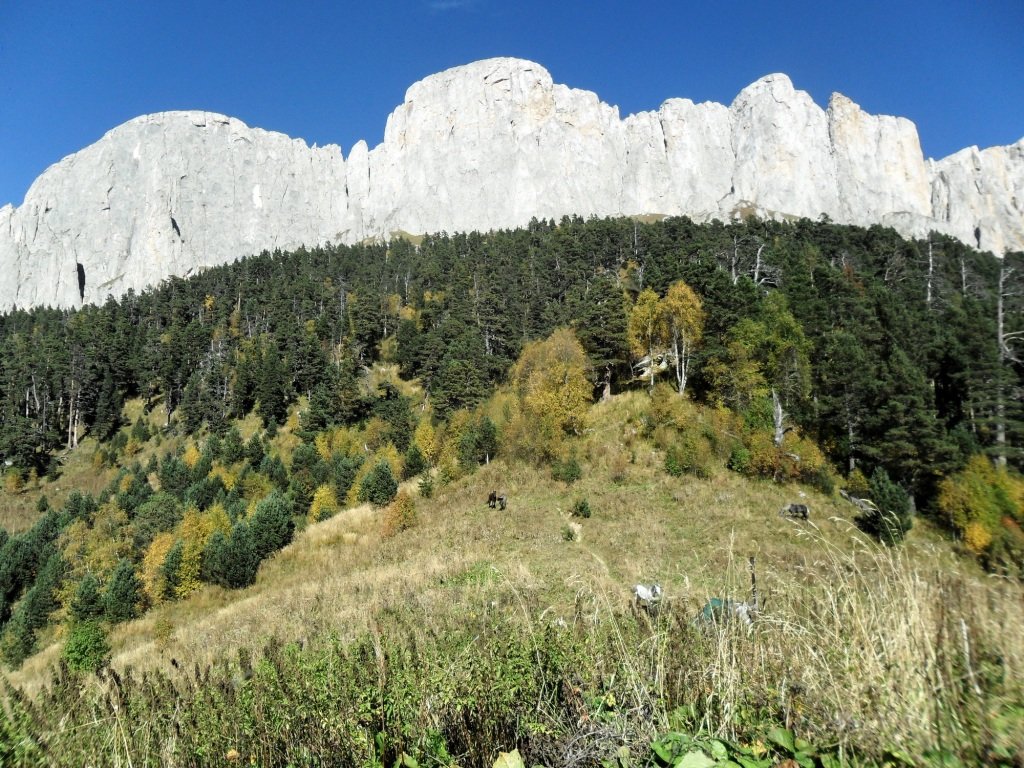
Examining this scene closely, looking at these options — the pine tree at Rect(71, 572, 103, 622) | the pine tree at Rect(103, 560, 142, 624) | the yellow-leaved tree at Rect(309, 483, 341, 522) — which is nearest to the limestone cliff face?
the yellow-leaved tree at Rect(309, 483, 341, 522)

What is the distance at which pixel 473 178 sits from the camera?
14938 cm

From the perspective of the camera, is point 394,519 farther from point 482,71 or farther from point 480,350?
point 482,71

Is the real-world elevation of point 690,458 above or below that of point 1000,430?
below

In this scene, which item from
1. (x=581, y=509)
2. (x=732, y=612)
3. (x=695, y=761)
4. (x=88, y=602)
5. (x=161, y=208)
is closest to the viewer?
(x=695, y=761)

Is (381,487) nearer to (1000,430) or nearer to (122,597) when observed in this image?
(122,597)

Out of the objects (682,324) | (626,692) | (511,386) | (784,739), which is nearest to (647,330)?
(682,324)

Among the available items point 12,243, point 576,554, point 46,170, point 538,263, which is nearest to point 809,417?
point 576,554

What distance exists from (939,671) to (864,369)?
2972cm

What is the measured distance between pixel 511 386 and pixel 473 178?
12408cm

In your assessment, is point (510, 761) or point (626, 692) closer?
point (510, 761)

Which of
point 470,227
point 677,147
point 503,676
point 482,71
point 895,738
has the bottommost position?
point 503,676

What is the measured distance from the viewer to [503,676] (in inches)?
115

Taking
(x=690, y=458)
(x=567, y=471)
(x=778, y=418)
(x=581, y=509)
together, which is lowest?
(x=581, y=509)

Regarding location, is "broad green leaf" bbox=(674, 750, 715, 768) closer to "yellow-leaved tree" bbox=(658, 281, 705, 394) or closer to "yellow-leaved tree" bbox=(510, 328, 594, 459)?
"yellow-leaved tree" bbox=(510, 328, 594, 459)
